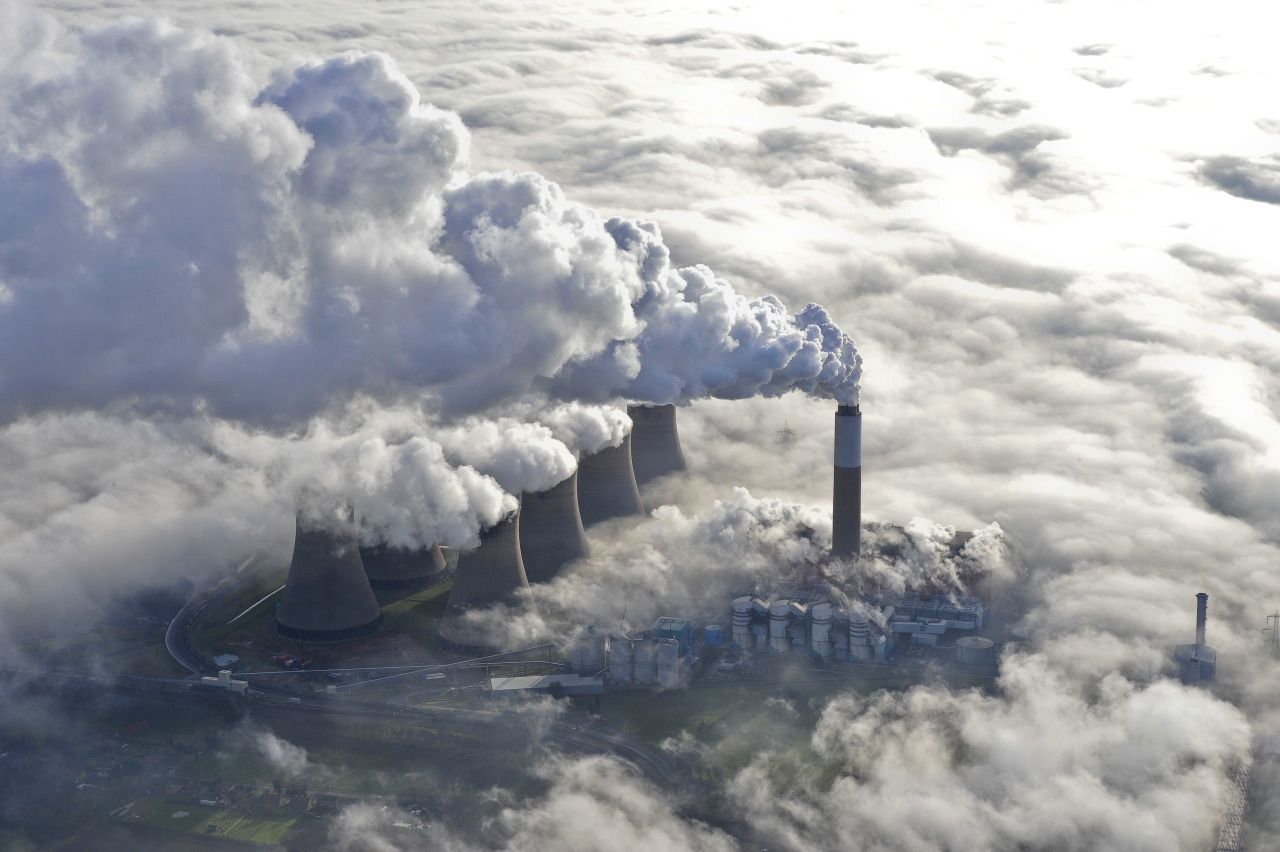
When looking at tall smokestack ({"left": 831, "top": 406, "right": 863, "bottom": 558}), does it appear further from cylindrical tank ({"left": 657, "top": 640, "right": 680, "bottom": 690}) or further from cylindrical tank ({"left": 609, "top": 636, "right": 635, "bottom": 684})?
cylindrical tank ({"left": 609, "top": 636, "right": 635, "bottom": 684})

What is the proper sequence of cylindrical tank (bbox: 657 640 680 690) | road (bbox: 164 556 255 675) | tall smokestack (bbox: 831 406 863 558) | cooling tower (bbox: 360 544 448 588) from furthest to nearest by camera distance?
cooling tower (bbox: 360 544 448 588) → tall smokestack (bbox: 831 406 863 558) → road (bbox: 164 556 255 675) → cylindrical tank (bbox: 657 640 680 690)

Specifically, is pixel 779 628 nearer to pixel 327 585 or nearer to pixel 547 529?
pixel 547 529

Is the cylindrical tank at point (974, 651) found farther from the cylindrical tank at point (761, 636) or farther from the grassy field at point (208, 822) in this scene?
the grassy field at point (208, 822)

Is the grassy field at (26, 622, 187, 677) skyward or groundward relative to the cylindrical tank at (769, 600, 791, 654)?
groundward

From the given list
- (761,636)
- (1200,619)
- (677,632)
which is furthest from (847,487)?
(1200,619)

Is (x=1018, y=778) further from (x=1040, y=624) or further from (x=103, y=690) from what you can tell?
(x=103, y=690)

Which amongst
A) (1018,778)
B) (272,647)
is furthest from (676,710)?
(272,647)

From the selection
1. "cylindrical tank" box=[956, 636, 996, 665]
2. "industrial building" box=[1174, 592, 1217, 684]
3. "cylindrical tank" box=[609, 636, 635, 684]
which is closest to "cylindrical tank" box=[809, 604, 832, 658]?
"cylindrical tank" box=[956, 636, 996, 665]
